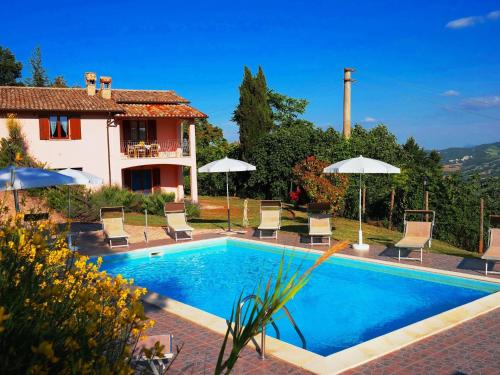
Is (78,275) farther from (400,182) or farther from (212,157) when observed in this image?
(212,157)

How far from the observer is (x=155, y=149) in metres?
28.0

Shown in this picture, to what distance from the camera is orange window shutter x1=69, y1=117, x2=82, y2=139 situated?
24.7 m

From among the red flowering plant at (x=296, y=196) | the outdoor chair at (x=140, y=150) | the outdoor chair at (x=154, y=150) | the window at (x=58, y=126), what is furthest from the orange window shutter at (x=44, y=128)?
the red flowering plant at (x=296, y=196)

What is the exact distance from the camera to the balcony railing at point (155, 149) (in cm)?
2695

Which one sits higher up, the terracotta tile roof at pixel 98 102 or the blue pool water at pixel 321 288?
the terracotta tile roof at pixel 98 102

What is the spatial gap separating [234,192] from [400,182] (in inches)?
591

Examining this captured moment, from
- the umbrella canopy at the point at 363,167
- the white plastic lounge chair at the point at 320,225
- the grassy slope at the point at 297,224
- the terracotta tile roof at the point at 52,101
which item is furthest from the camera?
the terracotta tile roof at the point at 52,101

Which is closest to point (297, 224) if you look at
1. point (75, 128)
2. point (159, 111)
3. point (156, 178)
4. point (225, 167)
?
point (225, 167)

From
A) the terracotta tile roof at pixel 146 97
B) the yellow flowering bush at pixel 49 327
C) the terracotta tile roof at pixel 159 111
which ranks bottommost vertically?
the yellow flowering bush at pixel 49 327

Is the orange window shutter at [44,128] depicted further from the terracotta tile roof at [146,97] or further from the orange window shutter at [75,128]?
the terracotta tile roof at [146,97]

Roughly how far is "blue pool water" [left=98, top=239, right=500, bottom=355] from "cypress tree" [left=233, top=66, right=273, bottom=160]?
20.8m

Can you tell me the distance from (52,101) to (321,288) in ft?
65.7

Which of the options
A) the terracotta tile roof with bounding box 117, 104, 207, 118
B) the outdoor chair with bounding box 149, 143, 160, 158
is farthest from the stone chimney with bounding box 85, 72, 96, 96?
the outdoor chair with bounding box 149, 143, 160, 158

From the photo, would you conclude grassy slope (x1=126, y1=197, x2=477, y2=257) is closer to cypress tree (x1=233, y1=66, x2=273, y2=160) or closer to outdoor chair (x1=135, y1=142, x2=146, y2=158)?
outdoor chair (x1=135, y1=142, x2=146, y2=158)
